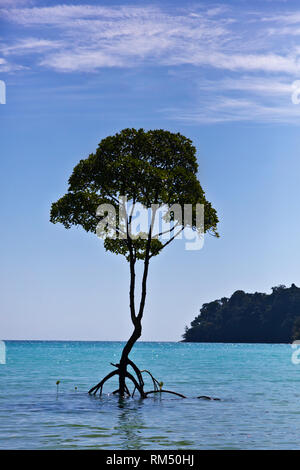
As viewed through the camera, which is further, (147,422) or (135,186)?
(135,186)

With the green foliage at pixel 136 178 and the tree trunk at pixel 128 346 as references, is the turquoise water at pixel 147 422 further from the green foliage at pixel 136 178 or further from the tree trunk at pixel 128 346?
the green foliage at pixel 136 178

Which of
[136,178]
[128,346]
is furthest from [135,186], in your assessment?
[128,346]

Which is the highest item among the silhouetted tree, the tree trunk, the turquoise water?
the silhouetted tree

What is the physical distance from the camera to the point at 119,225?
32.4 m

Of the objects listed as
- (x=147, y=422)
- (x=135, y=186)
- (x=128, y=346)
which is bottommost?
(x=147, y=422)

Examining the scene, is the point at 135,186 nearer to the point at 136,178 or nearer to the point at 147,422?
the point at 136,178

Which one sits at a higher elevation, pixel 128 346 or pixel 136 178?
pixel 136 178

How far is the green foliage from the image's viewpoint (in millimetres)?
31094

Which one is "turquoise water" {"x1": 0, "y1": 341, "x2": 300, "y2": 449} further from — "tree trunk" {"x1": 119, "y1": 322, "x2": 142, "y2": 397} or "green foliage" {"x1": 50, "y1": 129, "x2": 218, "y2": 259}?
"green foliage" {"x1": 50, "y1": 129, "x2": 218, "y2": 259}

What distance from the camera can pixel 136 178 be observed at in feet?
102

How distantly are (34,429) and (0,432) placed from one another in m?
1.35

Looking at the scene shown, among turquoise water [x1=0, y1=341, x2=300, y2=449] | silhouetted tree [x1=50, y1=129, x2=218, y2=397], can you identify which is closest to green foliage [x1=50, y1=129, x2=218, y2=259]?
silhouetted tree [x1=50, y1=129, x2=218, y2=397]

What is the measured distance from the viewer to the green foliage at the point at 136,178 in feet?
102

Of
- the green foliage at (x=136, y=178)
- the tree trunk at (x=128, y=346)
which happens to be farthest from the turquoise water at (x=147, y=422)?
the green foliage at (x=136, y=178)
